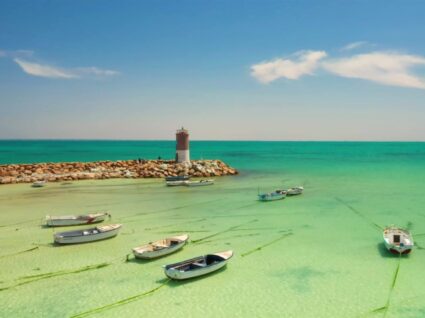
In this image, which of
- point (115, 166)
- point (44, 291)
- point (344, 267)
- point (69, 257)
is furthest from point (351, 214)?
point (115, 166)

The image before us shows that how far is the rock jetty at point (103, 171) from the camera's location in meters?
50.0

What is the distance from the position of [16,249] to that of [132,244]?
19.4 ft

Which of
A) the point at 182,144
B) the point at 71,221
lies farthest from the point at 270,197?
the point at 182,144

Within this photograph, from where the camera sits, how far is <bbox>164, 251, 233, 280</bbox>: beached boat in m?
15.9

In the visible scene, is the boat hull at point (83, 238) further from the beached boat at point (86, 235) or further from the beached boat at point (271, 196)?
the beached boat at point (271, 196)

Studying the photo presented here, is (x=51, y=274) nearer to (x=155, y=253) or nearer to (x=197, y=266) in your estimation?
(x=155, y=253)

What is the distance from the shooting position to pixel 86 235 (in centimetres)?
2147

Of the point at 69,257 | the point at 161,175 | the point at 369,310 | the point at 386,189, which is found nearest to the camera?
the point at 369,310

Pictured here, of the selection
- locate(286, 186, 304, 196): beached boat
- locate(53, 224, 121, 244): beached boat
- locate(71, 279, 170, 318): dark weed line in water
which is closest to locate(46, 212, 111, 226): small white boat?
locate(53, 224, 121, 244): beached boat

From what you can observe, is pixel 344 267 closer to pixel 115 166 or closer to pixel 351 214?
pixel 351 214

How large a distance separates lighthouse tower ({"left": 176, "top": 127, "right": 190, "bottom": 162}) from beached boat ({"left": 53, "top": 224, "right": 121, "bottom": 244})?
106ft

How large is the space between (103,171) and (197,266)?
41346 millimetres

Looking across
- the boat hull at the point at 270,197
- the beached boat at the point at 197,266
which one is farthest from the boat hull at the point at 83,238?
the boat hull at the point at 270,197

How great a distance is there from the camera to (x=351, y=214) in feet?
96.1
